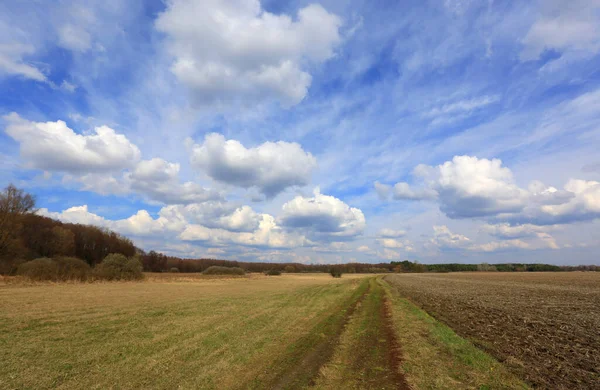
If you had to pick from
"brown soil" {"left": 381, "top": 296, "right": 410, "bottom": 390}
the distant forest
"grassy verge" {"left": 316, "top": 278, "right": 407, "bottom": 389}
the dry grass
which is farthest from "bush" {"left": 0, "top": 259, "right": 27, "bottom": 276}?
"brown soil" {"left": 381, "top": 296, "right": 410, "bottom": 390}

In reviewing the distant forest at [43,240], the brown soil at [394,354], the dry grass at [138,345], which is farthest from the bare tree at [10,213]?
the brown soil at [394,354]

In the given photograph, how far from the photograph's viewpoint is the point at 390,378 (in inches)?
340

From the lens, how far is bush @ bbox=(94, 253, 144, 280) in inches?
2190

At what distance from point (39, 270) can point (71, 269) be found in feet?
19.4

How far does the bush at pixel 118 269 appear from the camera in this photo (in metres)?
55.6

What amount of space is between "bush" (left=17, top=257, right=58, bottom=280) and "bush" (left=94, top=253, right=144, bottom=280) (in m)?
8.93

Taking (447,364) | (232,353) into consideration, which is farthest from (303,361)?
(447,364)

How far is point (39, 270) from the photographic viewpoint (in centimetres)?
4394

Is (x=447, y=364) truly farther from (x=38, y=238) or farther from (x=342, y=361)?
(x=38, y=238)

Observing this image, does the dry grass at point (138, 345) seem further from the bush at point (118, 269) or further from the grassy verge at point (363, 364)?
the bush at point (118, 269)

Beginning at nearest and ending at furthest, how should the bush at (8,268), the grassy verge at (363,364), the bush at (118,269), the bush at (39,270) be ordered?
the grassy verge at (363,364) < the bush at (39,270) < the bush at (8,268) < the bush at (118,269)

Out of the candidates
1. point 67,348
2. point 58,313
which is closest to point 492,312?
point 67,348

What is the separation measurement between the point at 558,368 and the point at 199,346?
11.9 metres

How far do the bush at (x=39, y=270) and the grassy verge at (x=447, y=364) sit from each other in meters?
49.5
